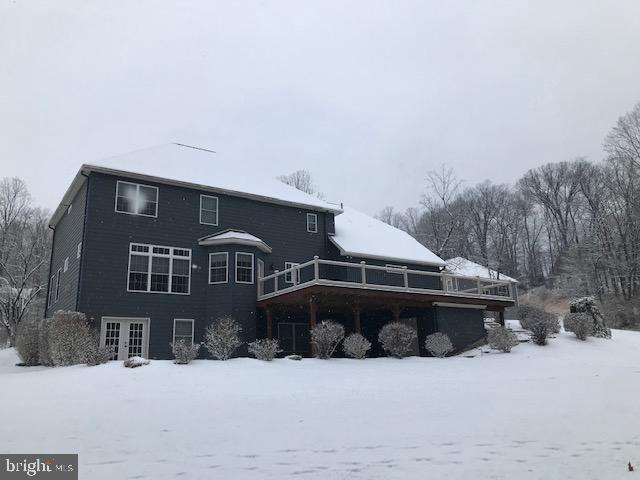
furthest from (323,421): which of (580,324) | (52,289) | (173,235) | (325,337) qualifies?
(52,289)

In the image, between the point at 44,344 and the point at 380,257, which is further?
the point at 380,257

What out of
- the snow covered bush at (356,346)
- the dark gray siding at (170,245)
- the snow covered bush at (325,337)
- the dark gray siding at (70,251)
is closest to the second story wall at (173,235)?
the dark gray siding at (170,245)

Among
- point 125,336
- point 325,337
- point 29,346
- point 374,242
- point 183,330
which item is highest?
point 374,242

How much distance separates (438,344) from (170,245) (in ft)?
36.9

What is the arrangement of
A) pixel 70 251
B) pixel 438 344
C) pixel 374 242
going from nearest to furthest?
pixel 438 344
pixel 70 251
pixel 374 242

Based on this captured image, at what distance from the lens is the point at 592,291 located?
136 feet

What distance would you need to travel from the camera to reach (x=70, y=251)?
2045 centimetres

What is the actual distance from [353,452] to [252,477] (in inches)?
61.2

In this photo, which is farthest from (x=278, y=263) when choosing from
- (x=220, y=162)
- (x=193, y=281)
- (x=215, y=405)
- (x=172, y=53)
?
(x=215, y=405)

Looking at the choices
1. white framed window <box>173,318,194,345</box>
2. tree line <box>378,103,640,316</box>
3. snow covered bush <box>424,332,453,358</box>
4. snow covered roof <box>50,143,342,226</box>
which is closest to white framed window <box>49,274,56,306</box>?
snow covered roof <box>50,143,342,226</box>

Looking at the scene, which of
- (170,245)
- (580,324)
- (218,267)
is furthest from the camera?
(580,324)

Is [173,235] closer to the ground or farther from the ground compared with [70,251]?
farther from the ground

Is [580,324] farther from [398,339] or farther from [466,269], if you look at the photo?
[466,269]

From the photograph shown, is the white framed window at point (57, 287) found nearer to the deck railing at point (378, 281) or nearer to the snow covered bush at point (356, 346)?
the deck railing at point (378, 281)
